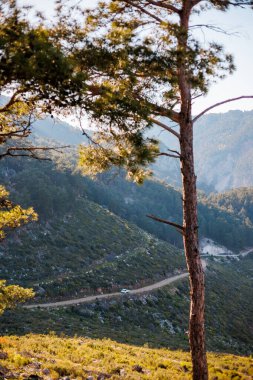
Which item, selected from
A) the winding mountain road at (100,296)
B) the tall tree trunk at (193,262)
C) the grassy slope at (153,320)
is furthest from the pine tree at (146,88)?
the winding mountain road at (100,296)

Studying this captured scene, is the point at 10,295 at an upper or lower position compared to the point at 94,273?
lower

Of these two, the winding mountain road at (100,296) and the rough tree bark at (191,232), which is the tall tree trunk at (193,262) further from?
the winding mountain road at (100,296)

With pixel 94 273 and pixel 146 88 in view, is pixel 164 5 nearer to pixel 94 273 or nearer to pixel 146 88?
pixel 146 88

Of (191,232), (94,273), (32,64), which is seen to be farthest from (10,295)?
(94,273)

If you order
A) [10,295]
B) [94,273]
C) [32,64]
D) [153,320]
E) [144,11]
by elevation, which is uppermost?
[144,11]

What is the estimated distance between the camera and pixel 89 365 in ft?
46.9

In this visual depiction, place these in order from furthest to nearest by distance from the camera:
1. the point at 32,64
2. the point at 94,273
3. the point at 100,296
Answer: the point at 94,273
the point at 100,296
the point at 32,64

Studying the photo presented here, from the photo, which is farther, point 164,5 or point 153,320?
point 153,320

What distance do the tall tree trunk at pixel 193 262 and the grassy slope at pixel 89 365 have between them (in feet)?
11.3

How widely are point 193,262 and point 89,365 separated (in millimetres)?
6931

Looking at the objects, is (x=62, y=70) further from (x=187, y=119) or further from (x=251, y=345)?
(x=251, y=345)

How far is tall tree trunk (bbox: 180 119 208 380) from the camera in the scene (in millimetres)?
10234

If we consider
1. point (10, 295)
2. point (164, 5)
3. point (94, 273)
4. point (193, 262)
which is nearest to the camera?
point (193, 262)

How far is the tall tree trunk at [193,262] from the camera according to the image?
1023cm
